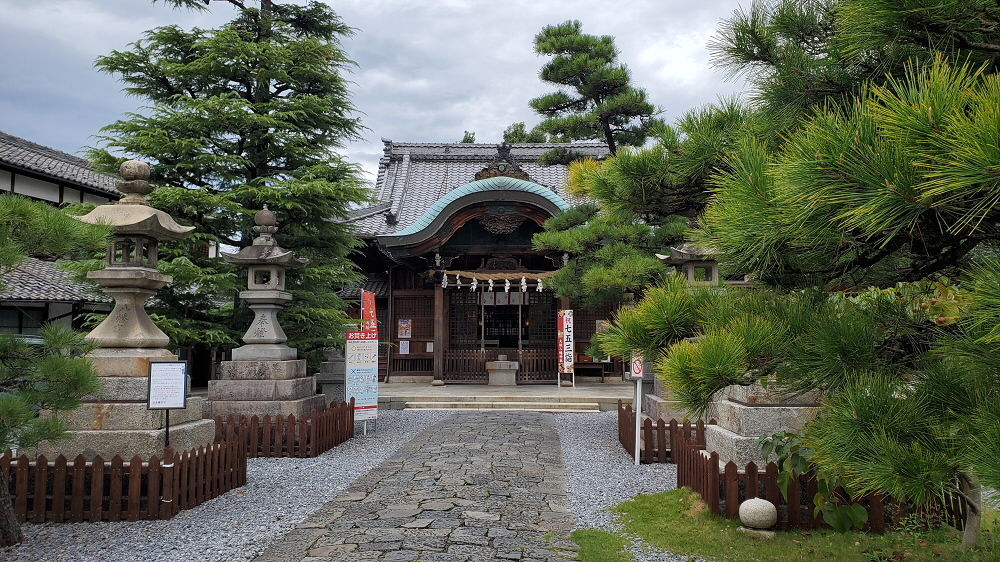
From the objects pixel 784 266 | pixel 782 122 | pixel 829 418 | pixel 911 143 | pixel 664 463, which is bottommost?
pixel 664 463

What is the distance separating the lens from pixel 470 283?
57.1 feet

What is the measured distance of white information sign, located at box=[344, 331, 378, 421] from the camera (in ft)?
34.3

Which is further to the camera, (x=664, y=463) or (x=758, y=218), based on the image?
(x=664, y=463)

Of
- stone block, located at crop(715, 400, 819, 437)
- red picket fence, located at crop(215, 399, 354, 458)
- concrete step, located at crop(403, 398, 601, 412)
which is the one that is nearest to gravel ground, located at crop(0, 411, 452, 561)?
red picket fence, located at crop(215, 399, 354, 458)

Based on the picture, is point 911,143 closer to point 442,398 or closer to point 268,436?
point 268,436

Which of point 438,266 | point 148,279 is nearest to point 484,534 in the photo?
point 148,279

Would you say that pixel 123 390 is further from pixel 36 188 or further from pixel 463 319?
pixel 36 188

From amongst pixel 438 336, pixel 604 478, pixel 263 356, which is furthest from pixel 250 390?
pixel 438 336

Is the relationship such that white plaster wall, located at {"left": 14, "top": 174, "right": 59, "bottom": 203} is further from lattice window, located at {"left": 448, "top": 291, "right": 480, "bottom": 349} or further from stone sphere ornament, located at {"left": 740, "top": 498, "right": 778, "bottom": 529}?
stone sphere ornament, located at {"left": 740, "top": 498, "right": 778, "bottom": 529}

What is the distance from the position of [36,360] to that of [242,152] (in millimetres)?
6779

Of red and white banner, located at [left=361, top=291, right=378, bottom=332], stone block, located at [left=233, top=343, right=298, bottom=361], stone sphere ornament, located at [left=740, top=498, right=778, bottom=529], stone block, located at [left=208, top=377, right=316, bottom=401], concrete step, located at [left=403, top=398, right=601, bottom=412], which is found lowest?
concrete step, located at [left=403, top=398, right=601, bottom=412]

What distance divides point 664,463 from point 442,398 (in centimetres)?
733

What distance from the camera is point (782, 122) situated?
332 centimetres

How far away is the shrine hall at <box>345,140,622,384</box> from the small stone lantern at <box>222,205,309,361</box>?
647 centimetres
